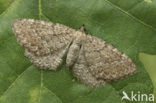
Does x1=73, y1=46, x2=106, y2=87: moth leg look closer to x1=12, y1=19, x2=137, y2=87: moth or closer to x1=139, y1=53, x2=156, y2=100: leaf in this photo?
x1=12, y1=19, x2=137, y2=87: moth

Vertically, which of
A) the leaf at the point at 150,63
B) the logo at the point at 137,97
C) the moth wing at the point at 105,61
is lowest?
the logo at the point at 137,97

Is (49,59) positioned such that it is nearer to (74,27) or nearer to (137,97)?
(74,27)

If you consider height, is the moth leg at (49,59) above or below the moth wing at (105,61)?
below

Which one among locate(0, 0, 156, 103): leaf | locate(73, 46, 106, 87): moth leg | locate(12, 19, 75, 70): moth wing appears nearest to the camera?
locate(0, 0, 156, 103): leaf

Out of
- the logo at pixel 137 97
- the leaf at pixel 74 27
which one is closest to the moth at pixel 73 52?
the leaf at pixel 74 27

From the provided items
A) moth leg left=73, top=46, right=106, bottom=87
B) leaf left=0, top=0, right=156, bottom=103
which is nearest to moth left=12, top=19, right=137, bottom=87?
moth leg left=73, top=46, right=106, bottom=87

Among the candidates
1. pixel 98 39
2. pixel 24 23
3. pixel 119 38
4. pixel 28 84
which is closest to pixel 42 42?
pixel 24 23

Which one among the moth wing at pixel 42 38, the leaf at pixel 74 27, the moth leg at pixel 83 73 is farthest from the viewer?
the moth leg at pixel 83 73

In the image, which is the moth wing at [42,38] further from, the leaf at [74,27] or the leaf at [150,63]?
the leaf at [150,63]
